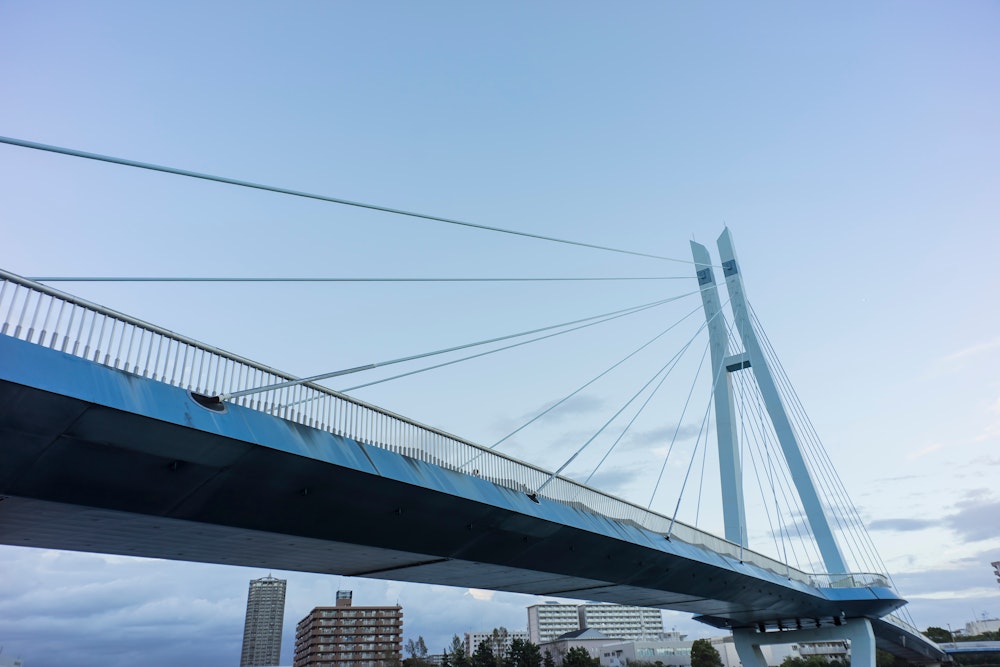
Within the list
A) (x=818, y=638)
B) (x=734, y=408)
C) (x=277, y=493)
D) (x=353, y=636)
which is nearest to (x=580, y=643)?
(x=353, y=636)

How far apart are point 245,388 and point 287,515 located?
3.50m

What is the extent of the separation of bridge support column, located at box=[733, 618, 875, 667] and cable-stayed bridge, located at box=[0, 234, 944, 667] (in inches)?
652

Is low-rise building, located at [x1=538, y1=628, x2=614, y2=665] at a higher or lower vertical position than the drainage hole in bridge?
lower

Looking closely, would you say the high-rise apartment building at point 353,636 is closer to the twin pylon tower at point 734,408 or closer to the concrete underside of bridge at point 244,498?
the twin pylon tower at point 734,408

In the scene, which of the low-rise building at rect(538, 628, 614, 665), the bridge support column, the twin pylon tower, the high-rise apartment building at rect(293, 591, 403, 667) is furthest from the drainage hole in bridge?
the high-rise apartment building at rect(293, 591, 403, 667)

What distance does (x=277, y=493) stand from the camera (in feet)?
46.5

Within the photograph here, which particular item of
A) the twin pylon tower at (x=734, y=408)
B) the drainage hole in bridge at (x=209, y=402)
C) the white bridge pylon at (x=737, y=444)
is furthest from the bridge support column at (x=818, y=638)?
the drainage hole in bridge at (x=209, y=402)

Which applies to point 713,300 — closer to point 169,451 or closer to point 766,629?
point 766,629

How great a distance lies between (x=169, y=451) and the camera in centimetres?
1176

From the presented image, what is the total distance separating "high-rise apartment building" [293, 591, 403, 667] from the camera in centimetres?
13038

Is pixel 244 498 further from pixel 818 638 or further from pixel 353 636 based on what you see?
pixel 353 636

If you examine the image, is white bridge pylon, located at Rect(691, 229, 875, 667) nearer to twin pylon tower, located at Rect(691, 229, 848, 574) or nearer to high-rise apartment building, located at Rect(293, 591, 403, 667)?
twin pylon tower, located at Rect(691, 229, 848, 574)

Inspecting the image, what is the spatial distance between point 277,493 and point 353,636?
5267 inches

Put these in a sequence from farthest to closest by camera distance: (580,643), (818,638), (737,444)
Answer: (580,643), (818,638), (737,444)
